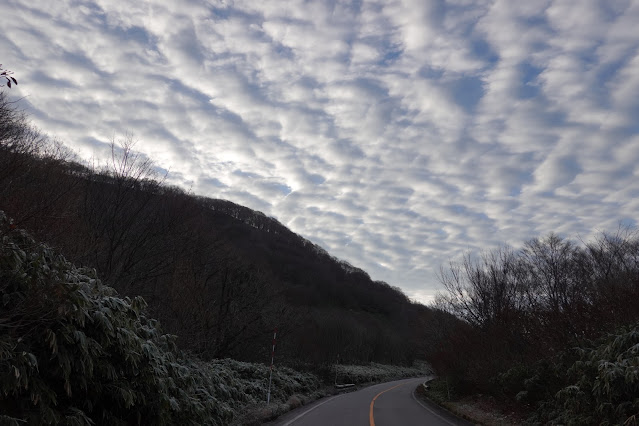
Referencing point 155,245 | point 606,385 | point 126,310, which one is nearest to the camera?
point 126,310

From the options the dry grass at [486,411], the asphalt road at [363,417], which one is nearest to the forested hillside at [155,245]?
the asphalt road at [363,417]

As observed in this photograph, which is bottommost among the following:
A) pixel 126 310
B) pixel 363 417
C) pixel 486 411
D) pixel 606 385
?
pixel 363 417

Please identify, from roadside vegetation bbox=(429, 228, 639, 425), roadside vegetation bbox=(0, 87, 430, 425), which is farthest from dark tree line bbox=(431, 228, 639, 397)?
roadside vegetation bbox=(0, 87, 430, 425)

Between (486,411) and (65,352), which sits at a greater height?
(65,352)

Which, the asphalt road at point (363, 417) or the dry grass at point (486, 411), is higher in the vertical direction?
the dry grass at point (486, 411)

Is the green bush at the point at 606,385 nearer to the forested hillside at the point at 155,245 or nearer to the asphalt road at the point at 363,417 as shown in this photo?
the asphalt road at the point at 363,417

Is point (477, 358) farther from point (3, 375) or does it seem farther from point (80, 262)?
point (3, 375)

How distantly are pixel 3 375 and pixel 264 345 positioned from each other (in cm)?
2287

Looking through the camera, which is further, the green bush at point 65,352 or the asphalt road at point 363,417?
the asphalt road at point 363,417

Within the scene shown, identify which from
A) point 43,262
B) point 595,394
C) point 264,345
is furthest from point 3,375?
point 264,345

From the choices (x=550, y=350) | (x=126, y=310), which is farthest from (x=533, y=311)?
(x=126, y=310)

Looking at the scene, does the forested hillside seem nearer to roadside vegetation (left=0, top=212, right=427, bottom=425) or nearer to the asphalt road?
roadside vegetation (left=0, top=212, right=427, bottom=425)

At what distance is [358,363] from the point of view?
51.5m

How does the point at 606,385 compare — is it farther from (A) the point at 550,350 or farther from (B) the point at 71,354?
(B) the point at 71,354
